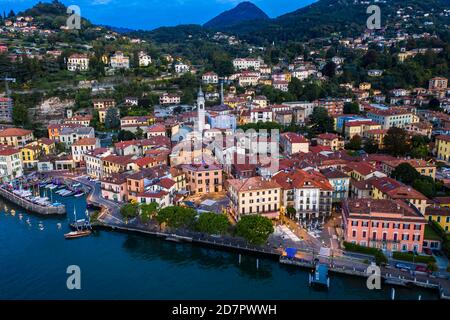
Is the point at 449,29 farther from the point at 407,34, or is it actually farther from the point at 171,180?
the point at 171,180

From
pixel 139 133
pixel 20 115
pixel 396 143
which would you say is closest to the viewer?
pixel 396 143

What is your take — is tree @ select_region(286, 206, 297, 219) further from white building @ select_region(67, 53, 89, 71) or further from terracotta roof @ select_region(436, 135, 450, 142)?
white building @ select_region(67, 53, 89, 71)

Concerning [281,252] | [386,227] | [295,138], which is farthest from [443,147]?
[281,252]

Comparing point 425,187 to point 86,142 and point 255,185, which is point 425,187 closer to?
point 255,185

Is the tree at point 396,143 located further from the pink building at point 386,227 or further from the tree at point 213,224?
the tree at point 213,224

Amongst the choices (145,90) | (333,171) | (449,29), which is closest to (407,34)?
(449,29)

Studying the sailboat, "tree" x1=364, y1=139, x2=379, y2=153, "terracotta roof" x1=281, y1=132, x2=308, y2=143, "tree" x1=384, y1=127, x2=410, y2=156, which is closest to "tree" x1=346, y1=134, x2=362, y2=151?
"tree" x1=364, y1=139, x2=379, y2=153
